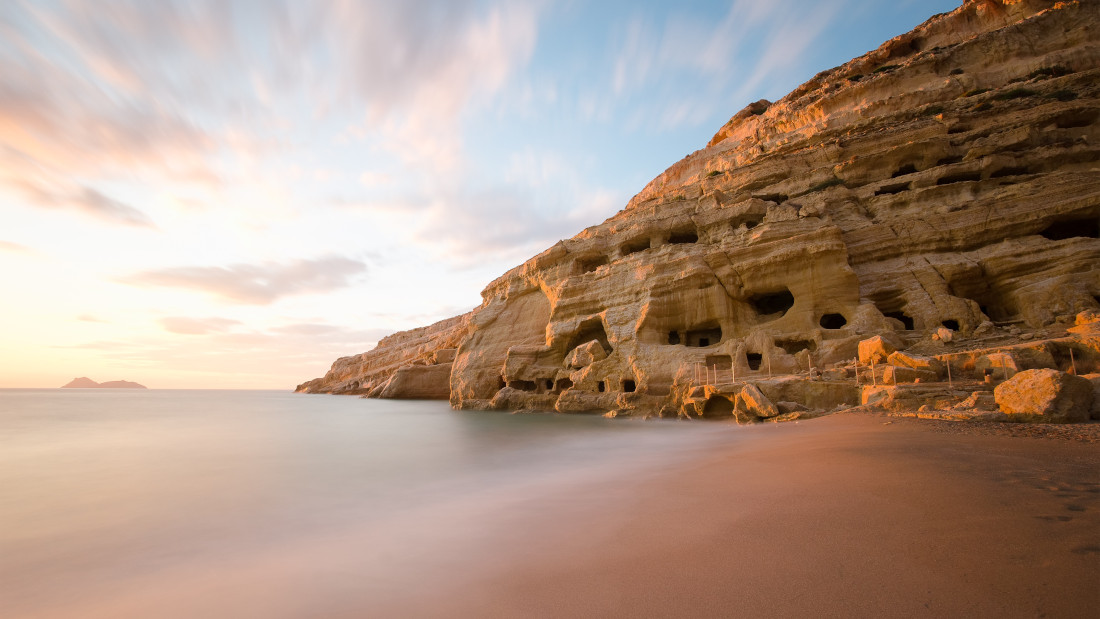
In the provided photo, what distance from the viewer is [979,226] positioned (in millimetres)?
15008

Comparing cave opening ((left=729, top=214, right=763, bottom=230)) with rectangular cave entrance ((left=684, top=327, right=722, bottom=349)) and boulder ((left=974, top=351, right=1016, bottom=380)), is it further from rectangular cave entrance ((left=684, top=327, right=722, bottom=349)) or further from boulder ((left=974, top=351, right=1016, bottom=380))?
boulder ((left=974, top=351, right=1016, bottom=380))

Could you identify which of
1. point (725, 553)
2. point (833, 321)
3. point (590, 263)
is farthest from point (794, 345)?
point (725, 553)

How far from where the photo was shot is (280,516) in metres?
5.60

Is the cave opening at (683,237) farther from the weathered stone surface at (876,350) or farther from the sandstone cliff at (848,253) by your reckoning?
the weathered stone surface at (876,350)

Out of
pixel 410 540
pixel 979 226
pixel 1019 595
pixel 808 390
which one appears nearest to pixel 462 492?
pixel 410 540

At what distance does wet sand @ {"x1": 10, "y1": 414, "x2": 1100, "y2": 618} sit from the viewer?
89.0 inches

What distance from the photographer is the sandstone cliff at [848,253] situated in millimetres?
13758

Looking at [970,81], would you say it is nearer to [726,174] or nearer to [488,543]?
[726,174]

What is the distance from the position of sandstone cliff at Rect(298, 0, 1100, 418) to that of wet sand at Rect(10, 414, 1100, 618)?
286 inches

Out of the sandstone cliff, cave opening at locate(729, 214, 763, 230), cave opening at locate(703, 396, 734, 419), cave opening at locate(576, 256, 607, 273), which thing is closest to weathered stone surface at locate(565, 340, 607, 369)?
the sandstone cliff

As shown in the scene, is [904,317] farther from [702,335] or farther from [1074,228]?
[702,335]

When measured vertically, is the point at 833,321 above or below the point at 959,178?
below

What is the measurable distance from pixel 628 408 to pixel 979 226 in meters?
13.1

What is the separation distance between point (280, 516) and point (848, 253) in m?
18.5
